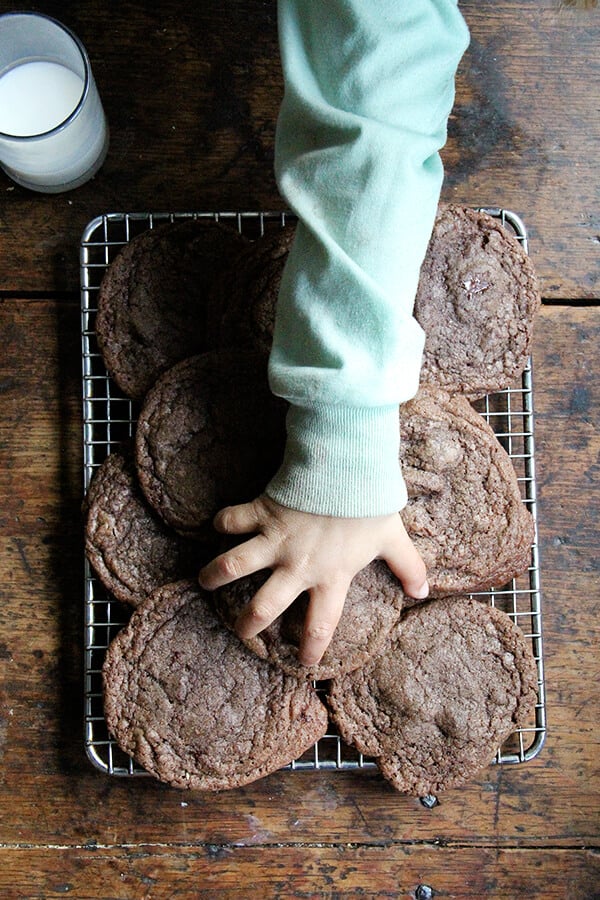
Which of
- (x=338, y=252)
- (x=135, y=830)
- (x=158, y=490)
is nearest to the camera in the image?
(x=338, y=252)

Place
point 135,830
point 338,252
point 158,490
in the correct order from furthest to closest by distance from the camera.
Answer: point 135,830 → point 158,490 → point 338,252

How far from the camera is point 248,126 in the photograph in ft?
4.10

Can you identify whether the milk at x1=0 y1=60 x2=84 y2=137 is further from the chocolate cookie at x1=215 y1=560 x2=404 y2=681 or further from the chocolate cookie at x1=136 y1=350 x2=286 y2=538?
the chocolate cookie at x1=215 y1=560 x2=404 y2=681

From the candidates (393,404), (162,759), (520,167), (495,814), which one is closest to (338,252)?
(393,404)

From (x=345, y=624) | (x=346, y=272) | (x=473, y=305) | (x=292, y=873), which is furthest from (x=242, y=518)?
(x=292, y=873)

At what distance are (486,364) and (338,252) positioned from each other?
1.03 feet

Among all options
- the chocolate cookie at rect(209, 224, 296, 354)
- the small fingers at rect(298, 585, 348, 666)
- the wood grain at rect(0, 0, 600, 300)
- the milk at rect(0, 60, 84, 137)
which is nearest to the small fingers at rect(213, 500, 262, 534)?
the small fingers at rect(298, 585, 348, 666)

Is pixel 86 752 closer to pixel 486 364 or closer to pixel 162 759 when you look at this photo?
pixel 162 759

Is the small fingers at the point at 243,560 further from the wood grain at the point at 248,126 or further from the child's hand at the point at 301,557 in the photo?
the wood grain at the point at 248,126

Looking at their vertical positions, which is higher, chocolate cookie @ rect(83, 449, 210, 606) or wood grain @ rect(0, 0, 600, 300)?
wood grain @ rect(0, 0, 600, 300)

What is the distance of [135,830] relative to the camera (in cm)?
120

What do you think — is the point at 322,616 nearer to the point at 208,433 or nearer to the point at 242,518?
the point at 242,518

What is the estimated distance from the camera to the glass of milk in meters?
1.11

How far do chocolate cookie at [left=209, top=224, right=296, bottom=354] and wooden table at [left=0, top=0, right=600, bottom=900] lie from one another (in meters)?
0.18
